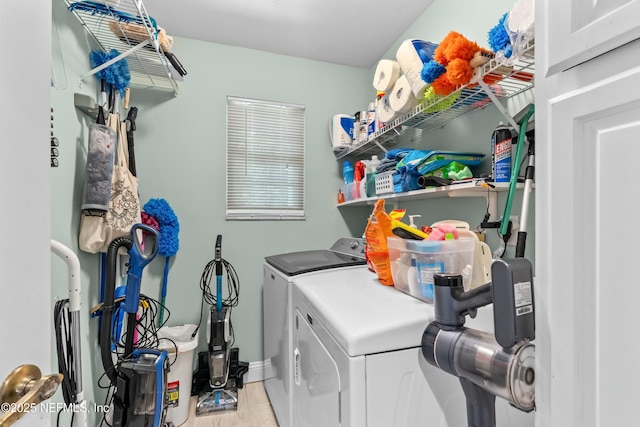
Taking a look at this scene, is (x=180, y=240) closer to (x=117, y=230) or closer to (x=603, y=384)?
(x=117, y=230)

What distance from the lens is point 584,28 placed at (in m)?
0.46

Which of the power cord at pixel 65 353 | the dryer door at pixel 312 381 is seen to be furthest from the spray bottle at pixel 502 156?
the power cord at pixel 65 353

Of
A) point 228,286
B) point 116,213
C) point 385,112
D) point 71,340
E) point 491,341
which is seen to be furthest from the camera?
point 228,286

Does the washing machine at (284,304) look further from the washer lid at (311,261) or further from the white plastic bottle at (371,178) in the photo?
the white plastic bottle at (371,178)

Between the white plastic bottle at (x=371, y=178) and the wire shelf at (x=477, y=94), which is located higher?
the wire shelf at (x=477, y=94)

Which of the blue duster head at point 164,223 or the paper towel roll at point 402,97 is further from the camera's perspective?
the blue duster head at point 164,223

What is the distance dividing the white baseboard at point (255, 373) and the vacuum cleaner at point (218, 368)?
12cm

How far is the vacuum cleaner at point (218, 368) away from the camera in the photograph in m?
2.02

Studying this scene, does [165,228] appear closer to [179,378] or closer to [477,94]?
[179,378]

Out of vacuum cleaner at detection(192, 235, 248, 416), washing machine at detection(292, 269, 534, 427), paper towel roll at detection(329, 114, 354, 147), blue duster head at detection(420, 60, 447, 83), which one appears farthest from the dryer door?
paper towel roll at detection(329, 114, 354, 147)

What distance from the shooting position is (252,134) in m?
2.45

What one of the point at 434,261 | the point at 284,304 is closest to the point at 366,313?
the point at 434,261

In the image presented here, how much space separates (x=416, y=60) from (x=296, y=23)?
1082mm

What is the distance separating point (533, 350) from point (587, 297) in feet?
0.66
